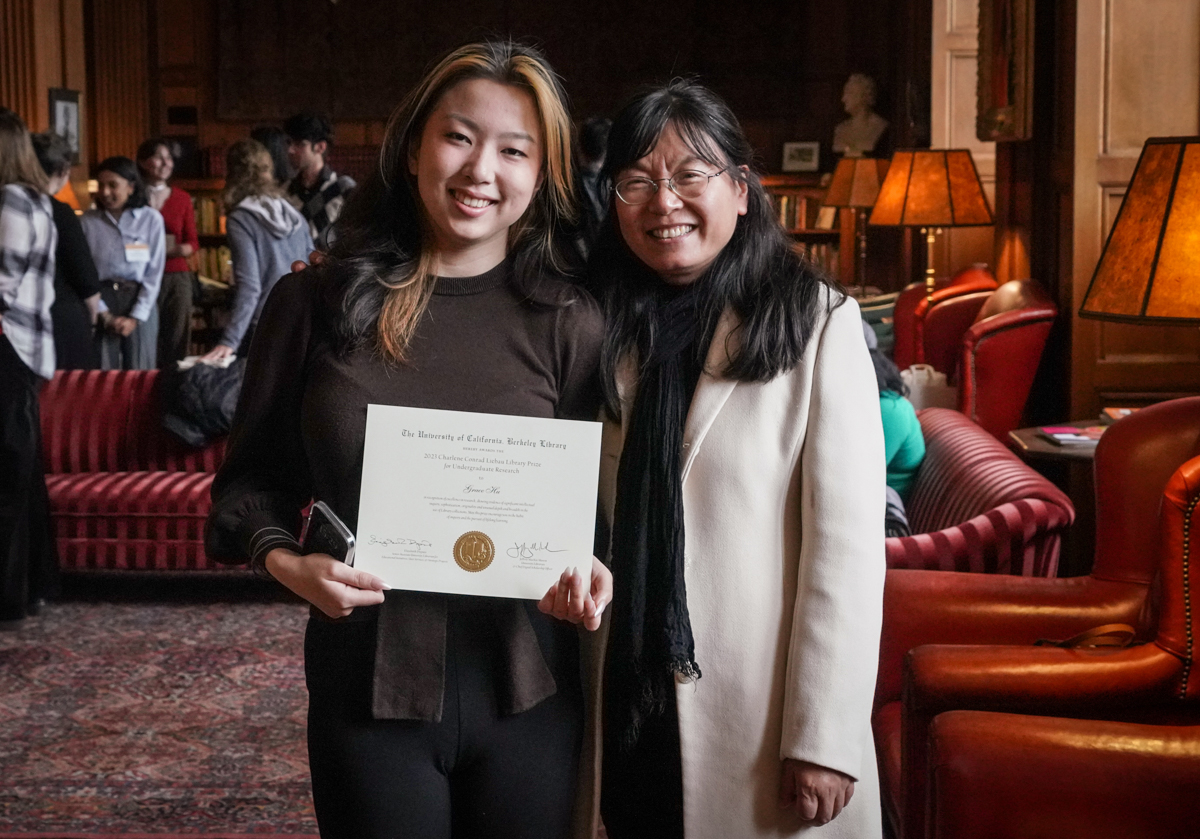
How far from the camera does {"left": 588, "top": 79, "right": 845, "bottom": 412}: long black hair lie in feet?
5.09

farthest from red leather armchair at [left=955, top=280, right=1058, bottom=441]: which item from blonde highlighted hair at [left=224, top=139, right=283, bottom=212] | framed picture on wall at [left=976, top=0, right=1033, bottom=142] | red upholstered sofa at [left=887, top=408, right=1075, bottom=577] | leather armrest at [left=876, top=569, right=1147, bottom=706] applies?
blonde highlighted hair at [left=224, top=139, right=283, bottom=212]

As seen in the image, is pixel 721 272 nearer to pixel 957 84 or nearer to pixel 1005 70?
pixel 1005 70

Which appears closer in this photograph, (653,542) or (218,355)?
(653,542)

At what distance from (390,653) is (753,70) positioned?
10.1 metres

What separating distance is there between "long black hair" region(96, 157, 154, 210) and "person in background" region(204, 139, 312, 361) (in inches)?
53.0

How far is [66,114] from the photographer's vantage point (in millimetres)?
8938

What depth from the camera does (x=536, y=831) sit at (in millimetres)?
1478

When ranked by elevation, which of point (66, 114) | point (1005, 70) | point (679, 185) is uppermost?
point (66, 114)

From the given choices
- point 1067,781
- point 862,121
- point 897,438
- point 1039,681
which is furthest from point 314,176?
point 862,121

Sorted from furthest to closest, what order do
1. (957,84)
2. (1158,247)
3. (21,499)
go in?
1. (957,84)
2. (21,499)
3. (1158,247)

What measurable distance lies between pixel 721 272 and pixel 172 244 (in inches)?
276

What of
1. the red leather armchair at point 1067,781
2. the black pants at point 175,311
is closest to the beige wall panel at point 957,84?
the black pants at point 175,311

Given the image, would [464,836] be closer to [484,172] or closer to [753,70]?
[484,172]

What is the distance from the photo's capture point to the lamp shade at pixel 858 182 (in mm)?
7938
